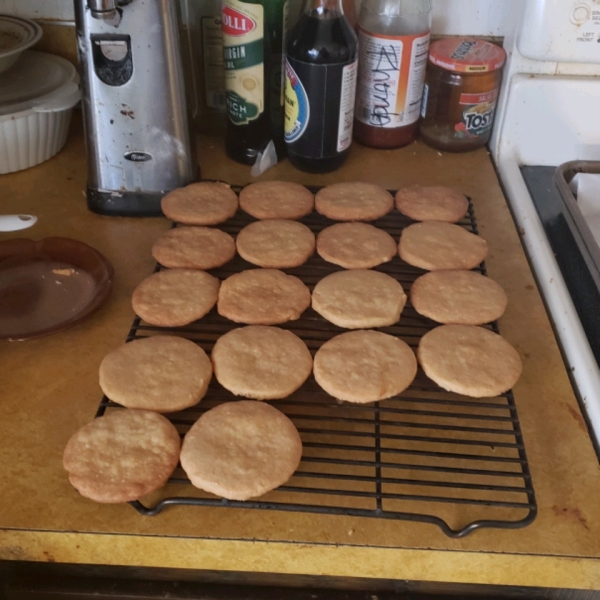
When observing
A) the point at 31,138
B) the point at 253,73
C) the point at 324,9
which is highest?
the point at 324,9

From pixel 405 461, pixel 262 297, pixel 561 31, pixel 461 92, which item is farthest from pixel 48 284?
pixel 561 31

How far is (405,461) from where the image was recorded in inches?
25.0

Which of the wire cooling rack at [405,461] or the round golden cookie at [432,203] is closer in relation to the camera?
the wire cooling rack at [405,461]

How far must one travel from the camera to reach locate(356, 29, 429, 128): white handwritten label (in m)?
1.00

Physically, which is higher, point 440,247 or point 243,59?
point 243,59

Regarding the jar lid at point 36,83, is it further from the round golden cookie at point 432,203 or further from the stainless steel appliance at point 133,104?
the round golden cookie at point 432,203

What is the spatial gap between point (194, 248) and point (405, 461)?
420mm

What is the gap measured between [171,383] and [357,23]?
73cm

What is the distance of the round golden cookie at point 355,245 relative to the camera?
858mm

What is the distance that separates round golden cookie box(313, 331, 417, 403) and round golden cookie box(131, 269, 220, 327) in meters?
0.17

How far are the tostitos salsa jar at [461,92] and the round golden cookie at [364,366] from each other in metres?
0.52

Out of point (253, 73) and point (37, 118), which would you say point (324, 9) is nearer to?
point (253, 73)

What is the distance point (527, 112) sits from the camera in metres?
1.05

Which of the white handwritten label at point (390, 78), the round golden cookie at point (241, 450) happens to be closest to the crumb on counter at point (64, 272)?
the round golden cookie at point (241, 450)
